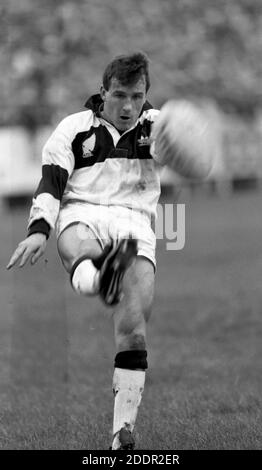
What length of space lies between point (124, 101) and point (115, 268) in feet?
3.24

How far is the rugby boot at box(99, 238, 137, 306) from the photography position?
5.09 metres

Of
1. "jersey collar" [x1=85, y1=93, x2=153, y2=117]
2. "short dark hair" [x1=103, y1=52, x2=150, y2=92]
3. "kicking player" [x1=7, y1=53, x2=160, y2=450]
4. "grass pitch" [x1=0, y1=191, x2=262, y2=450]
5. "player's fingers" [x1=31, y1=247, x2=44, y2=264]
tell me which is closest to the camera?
"player's fingers" [x1=31, y1=247, x2=44, y2=264]

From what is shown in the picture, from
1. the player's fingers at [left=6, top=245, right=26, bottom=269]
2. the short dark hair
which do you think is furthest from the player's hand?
the short dark hair

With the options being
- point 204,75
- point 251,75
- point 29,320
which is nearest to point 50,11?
point 204,75

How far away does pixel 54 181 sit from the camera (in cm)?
559

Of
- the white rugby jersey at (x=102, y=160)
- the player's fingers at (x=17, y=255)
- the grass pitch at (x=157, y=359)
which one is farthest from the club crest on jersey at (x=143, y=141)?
the grass pitch at (x=157, y=359)

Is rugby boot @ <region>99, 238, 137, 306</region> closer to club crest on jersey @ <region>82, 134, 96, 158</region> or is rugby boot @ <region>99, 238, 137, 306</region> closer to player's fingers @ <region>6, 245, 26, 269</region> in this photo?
player's fingers @ <region>6, 245, 26, 269</region>

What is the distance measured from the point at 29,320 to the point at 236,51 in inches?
1060

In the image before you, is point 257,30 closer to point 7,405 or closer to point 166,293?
point 166,293

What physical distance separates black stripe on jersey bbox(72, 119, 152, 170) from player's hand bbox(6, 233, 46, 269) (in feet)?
1.76

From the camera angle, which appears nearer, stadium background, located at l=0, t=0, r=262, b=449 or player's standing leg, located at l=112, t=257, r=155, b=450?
player's standing leg, located at l=112, t=257, r=155, b=450

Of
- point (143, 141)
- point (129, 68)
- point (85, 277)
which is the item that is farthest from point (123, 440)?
point (129, 68)

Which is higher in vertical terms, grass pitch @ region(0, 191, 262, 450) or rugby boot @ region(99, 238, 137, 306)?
rugby boot @ region(99, 238, 137, 306)

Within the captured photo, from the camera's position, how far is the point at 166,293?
46.9 feet
